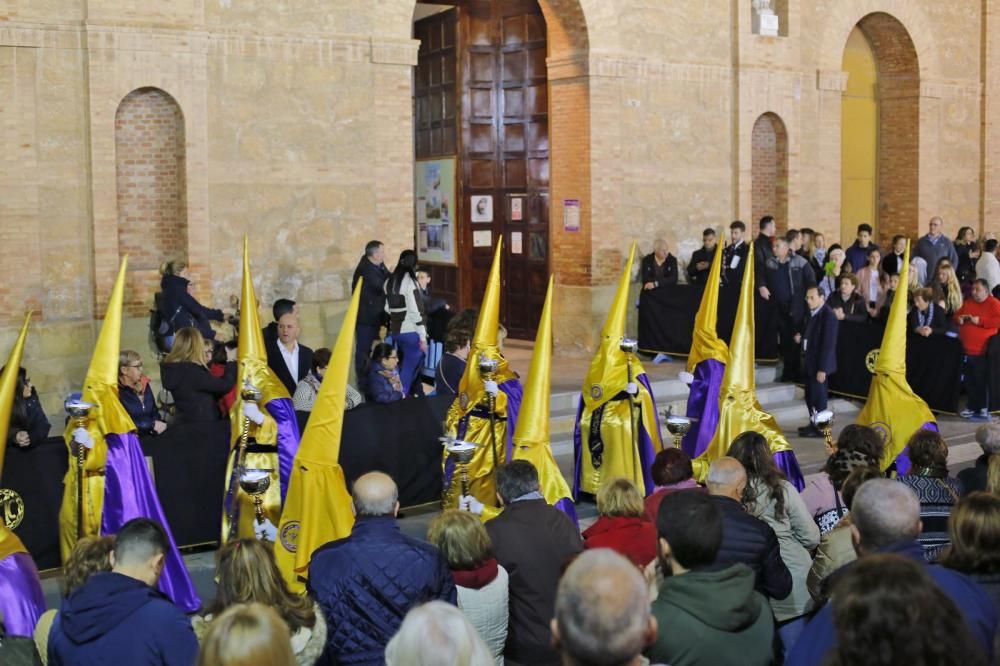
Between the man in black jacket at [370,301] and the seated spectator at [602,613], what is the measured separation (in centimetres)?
1105

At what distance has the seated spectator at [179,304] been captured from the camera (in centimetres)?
1355

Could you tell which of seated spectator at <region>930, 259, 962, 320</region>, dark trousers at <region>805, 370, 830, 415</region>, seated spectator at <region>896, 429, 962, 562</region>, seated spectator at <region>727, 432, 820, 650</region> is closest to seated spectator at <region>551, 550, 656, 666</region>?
seated spectator at <region>896, 429, 962, 562</region>

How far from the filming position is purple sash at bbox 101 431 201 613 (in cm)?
818

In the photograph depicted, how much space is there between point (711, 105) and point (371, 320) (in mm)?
7144

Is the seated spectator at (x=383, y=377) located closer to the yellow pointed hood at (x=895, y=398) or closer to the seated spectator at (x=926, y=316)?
the yellow pointed hood at (x=895, y=398)

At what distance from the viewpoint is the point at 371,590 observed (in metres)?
5.36

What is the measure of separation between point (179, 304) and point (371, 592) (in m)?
8.79

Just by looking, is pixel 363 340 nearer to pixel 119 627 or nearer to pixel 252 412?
pixel 252 412

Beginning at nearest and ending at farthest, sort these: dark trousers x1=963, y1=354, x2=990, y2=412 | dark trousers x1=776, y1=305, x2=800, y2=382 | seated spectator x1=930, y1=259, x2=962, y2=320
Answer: dark trousers x1=963, y1=354, x2=990, y2=412
seated spectator x1=930, y1=259, x2=962, y2=320
dark trousers x1=776, y1=305, x2=800, y2=382

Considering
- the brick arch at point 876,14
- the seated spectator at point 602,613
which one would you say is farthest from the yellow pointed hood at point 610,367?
the brick arch at point 876,14

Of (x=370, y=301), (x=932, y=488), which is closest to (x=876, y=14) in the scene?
(x=370, y=301)

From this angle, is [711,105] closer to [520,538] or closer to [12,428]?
[12,428]

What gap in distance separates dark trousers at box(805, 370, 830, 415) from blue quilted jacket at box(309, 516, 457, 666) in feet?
30.9

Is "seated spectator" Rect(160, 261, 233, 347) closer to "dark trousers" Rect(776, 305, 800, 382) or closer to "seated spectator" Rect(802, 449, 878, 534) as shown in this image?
"dark trousers" Rect(776, 305, 800, 382)
